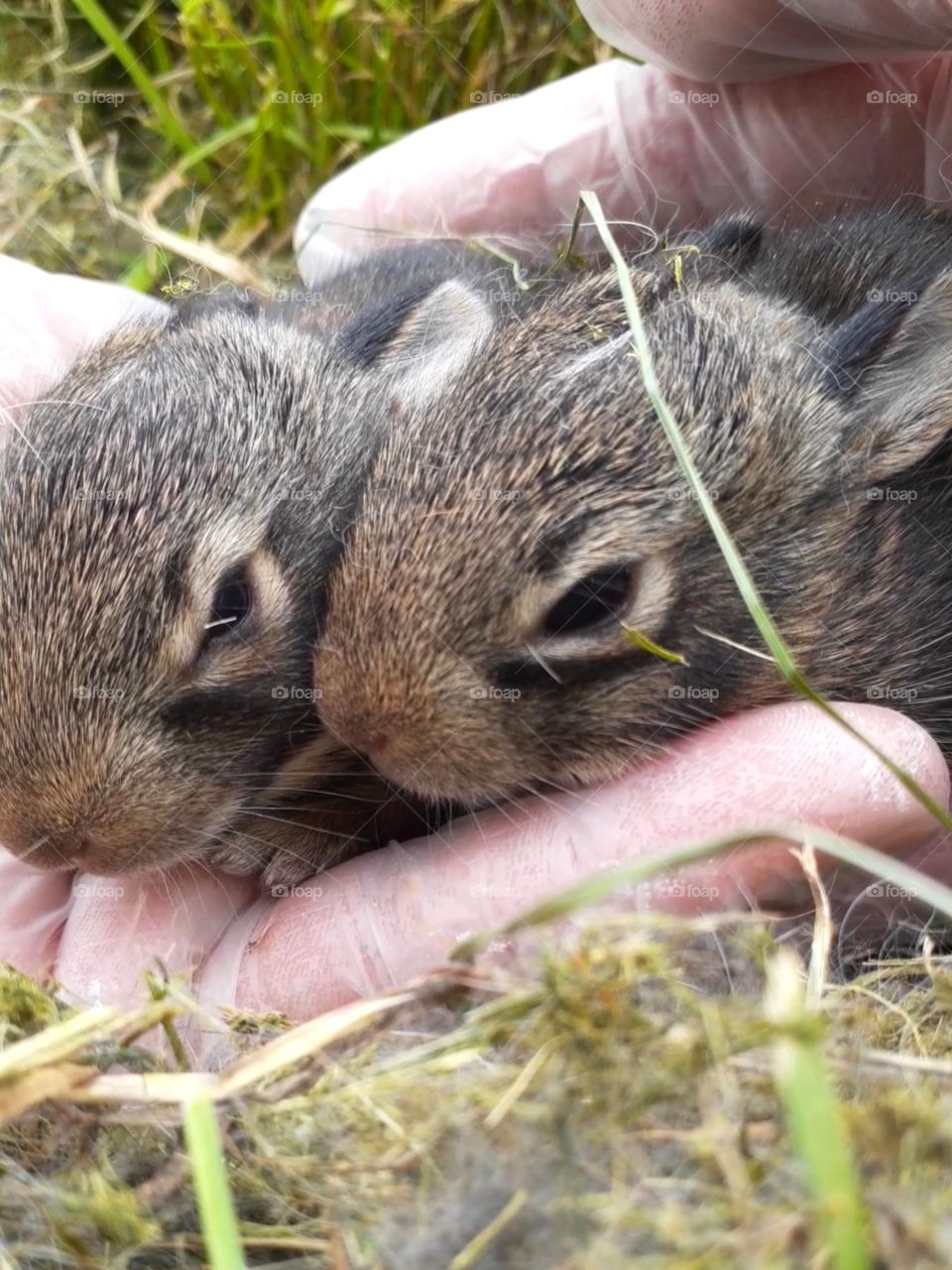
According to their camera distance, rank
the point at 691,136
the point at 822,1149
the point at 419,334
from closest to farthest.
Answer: the point at 822,1149 → the point at 419,334 → the point at 691,136

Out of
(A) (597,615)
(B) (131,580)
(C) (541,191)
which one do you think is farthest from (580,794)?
(C) (541,191)

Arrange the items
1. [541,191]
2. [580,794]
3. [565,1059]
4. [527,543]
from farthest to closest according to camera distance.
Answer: [541,191], [580,794], [527,543], [565,1059]

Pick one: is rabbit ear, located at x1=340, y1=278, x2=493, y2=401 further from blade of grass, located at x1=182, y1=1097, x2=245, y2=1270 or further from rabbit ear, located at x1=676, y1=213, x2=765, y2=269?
blade of grass, located at x1=182, y1=1097, x2=245, y2=1270

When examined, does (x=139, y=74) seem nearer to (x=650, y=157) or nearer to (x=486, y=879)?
(x=650, y=157)

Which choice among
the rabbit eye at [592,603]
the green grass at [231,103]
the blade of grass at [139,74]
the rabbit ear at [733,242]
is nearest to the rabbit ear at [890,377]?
the rabbit ear at [733,242]

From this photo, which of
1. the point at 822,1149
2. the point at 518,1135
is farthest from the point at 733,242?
the point at 822,1149

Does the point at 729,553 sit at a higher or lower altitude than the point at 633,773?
higher

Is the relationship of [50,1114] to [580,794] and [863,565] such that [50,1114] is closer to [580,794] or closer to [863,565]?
[580,794]
